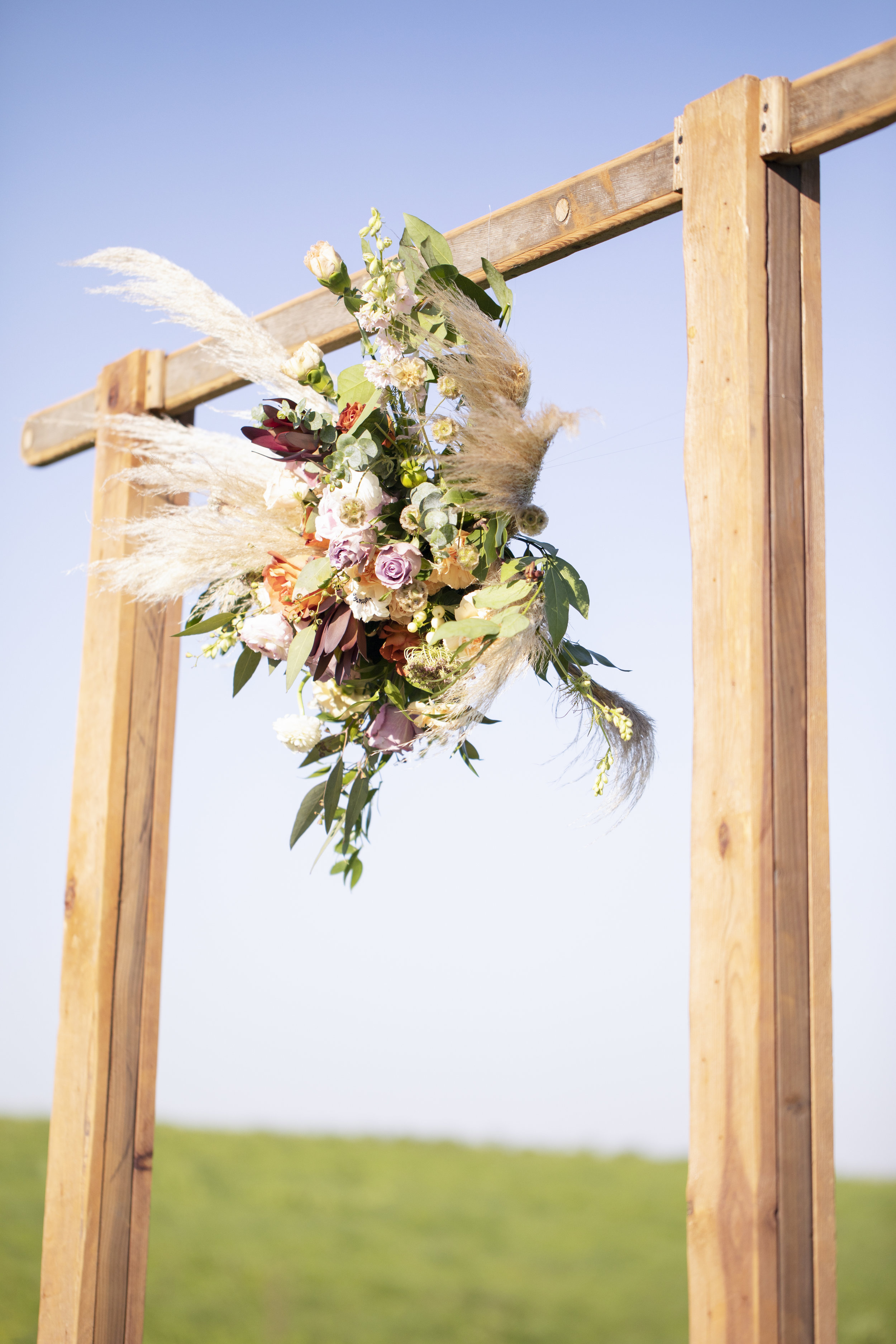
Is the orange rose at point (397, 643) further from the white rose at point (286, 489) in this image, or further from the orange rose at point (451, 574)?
the white rose at point (286, 489)

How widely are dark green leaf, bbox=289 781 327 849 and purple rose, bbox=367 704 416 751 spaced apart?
0.40 ft

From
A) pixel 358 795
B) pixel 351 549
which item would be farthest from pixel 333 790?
pixel 351 549

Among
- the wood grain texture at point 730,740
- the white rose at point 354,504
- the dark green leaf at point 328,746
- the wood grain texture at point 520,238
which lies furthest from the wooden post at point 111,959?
the wood grain texture at point 730,740

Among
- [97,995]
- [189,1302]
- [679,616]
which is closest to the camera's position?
[679,616]

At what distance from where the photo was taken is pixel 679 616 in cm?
97

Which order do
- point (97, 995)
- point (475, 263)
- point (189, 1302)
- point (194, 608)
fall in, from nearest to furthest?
point (475, 263) → point (194, 608) → point (97, 995) → point (189, 1302)

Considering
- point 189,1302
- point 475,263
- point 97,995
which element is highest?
point 475,263

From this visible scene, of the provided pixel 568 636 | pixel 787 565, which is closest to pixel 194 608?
pixel 568 636

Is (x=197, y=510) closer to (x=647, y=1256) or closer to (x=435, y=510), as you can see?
(x=435, y=510)

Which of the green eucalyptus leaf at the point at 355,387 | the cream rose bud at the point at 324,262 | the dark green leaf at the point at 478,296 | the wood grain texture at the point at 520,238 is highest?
the wood grain texture at the point at 520,238

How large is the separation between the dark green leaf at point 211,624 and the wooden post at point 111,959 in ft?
0.88

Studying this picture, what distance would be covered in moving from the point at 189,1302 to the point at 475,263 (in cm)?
338

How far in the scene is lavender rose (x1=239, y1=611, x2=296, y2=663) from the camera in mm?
1099

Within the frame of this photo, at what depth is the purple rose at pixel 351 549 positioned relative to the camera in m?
1.02
